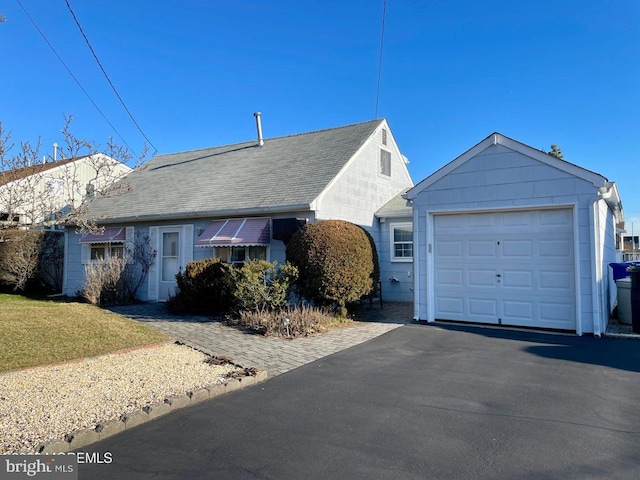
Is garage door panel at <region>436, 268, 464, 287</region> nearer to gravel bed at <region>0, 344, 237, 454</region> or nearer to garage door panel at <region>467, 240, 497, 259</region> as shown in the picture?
garage door panel at <region>467, 240, 497, 259</region>

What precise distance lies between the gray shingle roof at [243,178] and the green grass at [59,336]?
10.2 feet

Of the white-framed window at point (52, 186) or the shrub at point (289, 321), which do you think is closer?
the white-framed window at point (52, 186)

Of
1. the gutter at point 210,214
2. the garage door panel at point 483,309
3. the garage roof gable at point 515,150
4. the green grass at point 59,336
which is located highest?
the garage roof gable at point 515,150

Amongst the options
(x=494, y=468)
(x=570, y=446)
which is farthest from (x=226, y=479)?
(x=570, y=446)

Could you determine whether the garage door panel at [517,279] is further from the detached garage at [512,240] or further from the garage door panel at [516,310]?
the garage door panel at [516,310]

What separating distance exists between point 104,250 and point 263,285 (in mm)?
9522

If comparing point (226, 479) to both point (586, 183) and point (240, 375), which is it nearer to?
point (240, 375)

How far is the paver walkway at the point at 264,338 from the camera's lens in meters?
6.99

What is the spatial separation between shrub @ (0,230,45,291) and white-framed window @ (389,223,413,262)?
47.6ft

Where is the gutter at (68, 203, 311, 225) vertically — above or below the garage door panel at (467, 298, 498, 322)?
above

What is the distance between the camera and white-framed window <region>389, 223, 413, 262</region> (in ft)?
48.6

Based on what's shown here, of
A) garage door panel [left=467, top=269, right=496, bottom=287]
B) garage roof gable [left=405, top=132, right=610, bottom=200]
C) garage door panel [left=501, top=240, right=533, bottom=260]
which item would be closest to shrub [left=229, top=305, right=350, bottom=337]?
garage door panel [left=467, top=269, right=496, bottom=287]

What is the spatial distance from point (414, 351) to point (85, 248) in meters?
14.6

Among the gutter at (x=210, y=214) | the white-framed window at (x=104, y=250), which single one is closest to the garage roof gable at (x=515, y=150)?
the gutter at (x=210, y=214)
